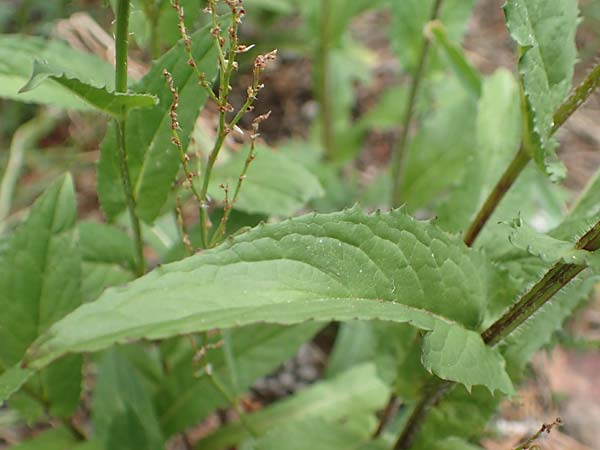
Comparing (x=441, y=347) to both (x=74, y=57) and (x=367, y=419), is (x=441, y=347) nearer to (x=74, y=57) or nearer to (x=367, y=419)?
(x=367, y=419)

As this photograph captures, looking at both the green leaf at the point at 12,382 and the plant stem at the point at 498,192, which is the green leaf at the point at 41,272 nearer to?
the green leaf at the point at 12,382

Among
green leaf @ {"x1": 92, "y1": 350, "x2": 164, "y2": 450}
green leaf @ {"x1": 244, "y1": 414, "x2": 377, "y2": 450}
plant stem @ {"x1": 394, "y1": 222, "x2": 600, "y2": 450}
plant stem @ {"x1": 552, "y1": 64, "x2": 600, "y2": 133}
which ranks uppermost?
plant stem @ {"x1": 552, "y1": 64, "x2": 600, "y2": 133}

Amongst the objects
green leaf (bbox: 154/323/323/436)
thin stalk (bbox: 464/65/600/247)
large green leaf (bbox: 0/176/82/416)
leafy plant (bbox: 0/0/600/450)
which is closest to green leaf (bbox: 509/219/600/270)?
leafy plant (bbox: 0/0/600/450)

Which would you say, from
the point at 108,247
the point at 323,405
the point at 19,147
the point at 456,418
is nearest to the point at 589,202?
the point at 456,418

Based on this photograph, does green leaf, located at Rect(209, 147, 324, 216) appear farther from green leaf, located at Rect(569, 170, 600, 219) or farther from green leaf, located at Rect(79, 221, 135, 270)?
green leaf, located at Rect(569, 170, 600, 219)

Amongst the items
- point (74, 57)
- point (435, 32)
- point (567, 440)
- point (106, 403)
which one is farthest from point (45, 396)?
point (567, 440)

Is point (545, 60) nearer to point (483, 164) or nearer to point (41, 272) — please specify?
point (483, 164)
